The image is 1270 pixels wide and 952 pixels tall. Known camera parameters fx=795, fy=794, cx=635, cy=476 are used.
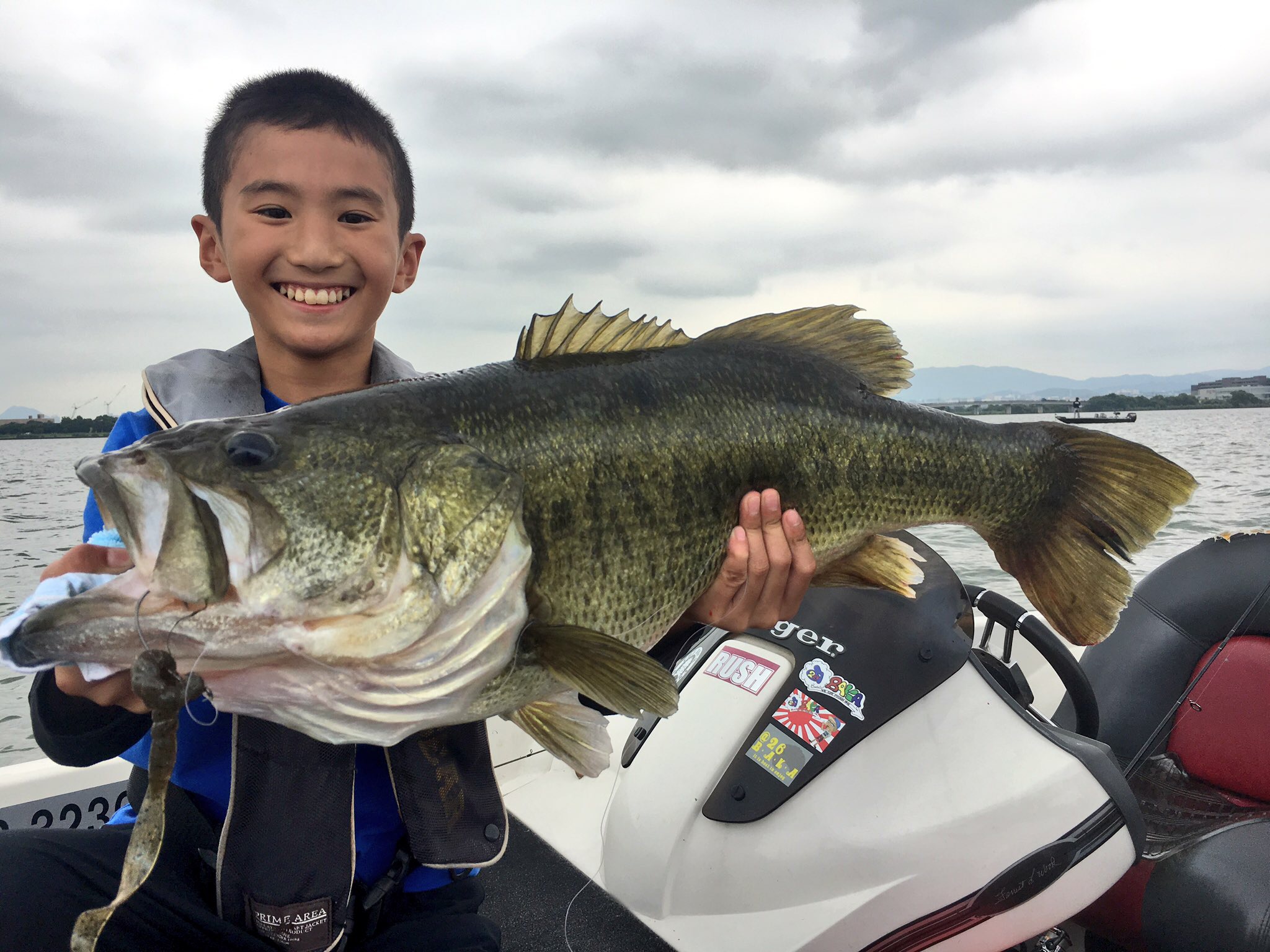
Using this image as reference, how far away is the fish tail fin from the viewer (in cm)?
226

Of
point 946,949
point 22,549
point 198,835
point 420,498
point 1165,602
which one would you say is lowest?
point 22,549

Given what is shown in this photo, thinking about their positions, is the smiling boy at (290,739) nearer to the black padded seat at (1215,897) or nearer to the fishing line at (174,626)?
the fishing line at (174,626)

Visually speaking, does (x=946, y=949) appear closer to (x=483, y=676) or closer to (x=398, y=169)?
(x=483, y=676)

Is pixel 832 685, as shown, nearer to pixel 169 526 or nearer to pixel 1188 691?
pixel 1188 691

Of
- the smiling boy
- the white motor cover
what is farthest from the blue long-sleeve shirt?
the white motor cover

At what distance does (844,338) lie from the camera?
7.55ft

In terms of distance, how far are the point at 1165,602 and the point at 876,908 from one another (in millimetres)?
2094

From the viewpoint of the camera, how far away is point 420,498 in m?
1.57

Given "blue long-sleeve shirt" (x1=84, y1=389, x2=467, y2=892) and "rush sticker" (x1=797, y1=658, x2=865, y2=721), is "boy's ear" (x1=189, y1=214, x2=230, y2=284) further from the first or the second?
"rush sticker" (x1=797, y1=658, x2=865, y2=721)

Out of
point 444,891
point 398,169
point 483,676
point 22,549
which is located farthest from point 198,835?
point 22,549

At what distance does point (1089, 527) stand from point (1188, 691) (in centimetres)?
135

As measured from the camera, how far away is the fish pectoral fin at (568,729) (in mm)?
1826

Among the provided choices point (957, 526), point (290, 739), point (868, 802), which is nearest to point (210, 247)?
point (290, 739)

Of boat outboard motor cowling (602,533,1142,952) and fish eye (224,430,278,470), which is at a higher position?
fish eye (224,430,278,470)
